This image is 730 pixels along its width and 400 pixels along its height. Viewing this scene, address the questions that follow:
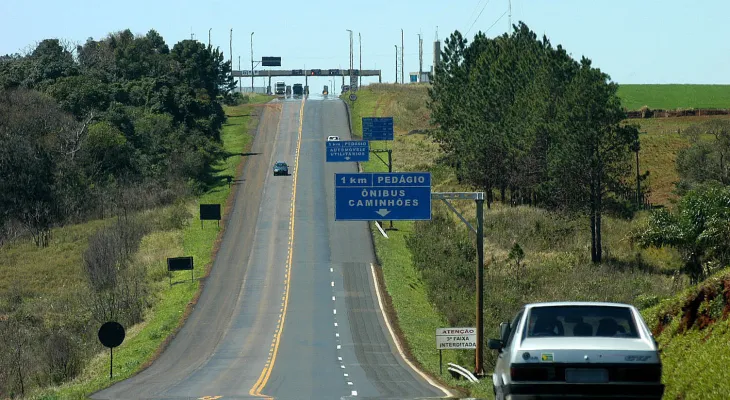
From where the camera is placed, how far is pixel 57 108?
113625mm

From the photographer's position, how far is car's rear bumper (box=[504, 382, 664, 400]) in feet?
45.3

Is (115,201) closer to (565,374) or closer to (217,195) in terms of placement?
(217,195)

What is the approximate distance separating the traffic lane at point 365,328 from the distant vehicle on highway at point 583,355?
50.5ft

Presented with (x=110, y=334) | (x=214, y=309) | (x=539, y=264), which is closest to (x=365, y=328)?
(x=214, y=309)

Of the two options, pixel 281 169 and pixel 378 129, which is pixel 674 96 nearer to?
pixel 281 169

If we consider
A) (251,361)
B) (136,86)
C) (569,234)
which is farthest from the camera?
(136,86)

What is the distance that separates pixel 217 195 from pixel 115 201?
32.3 feet

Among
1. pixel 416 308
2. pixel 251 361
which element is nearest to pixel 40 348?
pixel 251 361

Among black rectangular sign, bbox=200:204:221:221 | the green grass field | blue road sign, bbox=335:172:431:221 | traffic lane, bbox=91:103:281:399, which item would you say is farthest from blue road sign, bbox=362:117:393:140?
the green grass field

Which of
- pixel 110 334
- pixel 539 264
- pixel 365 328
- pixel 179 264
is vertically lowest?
pixel 365 328

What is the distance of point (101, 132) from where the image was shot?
107 metres

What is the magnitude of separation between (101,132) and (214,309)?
50193 millimetres

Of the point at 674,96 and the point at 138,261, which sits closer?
the point at 138,261

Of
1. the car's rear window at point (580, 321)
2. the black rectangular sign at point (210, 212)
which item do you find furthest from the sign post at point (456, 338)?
the black rectangular sign at point (210, 212)
